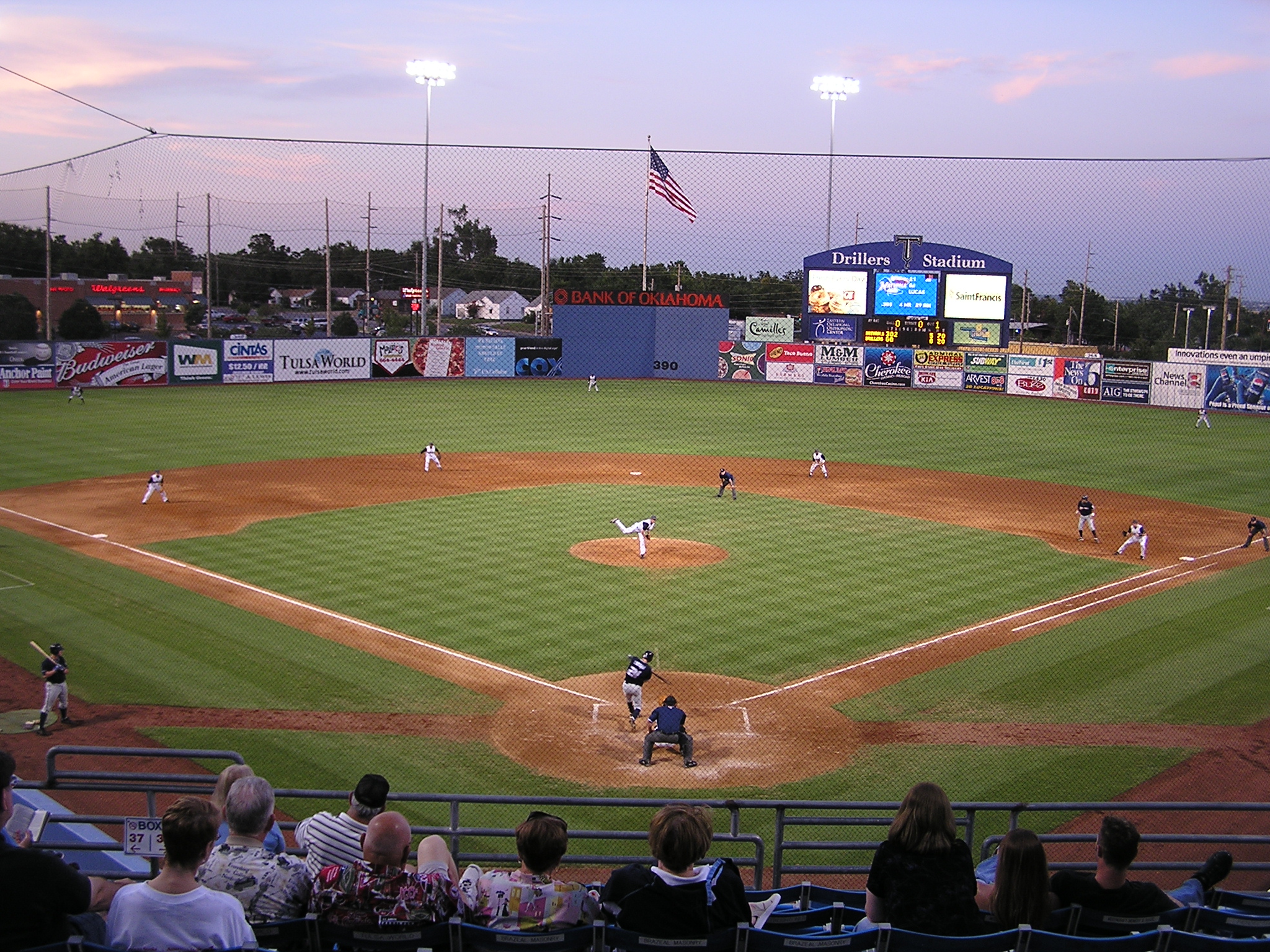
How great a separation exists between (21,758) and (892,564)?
676 inches

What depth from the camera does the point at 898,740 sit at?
14.7 m

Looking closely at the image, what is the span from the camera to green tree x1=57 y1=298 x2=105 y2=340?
69.8 metres

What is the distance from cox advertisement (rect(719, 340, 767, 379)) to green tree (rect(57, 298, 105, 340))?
39675 mm

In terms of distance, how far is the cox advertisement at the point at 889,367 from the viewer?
2645 inches

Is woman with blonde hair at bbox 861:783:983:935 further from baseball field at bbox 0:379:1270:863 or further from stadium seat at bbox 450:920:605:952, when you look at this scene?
baseball field at bbox 0:379:1270:863

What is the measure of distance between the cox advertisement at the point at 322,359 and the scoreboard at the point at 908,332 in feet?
97.2

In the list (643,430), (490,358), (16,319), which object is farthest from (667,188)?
(16,319)

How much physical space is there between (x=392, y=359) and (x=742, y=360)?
22306 mm

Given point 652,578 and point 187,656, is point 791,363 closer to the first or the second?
point 652,578

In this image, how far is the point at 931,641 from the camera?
61.9ft

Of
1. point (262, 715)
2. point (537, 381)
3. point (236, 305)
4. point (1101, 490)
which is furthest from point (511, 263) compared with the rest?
point (262, 715)

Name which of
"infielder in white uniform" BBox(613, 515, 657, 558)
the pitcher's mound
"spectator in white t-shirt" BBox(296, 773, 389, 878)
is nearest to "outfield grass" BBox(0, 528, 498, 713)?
the pitcher's mound

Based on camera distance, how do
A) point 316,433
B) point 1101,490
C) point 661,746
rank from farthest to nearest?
point 316,433 → point 1101,490 → point 661,746

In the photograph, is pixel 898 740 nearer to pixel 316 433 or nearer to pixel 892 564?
pixel 892 564
